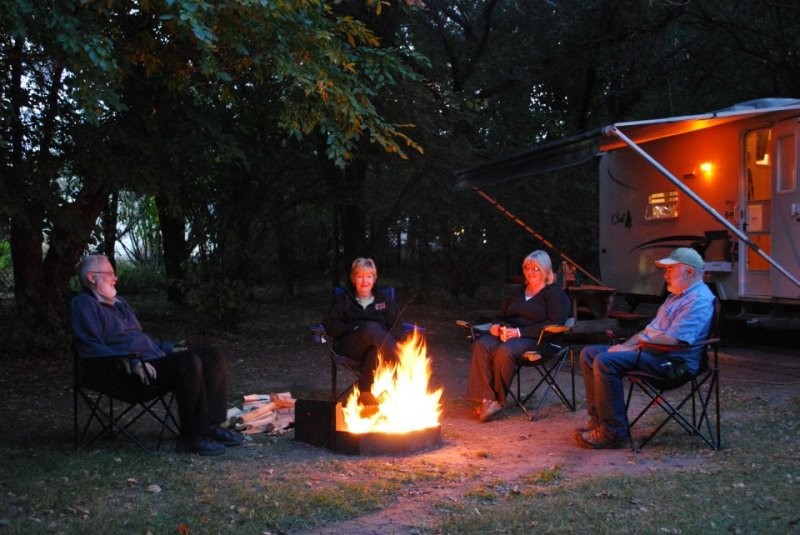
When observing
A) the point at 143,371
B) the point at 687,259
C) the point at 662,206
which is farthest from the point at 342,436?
the point at 662,206

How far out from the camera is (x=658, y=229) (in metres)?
9.58

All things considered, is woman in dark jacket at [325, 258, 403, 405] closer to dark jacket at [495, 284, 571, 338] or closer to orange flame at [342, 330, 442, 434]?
orange flame at [342, 330, 442, 434]

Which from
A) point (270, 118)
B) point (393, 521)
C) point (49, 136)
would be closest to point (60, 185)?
point (49, 136)

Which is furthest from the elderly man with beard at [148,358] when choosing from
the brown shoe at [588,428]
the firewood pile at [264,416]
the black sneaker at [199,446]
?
the brown shoe at [588,428]

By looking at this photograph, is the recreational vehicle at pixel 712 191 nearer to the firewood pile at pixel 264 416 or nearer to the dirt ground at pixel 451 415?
the dirt ground at pixel 451 415

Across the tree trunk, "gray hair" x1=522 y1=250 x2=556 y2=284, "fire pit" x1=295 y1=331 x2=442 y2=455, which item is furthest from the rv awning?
the tree trunk

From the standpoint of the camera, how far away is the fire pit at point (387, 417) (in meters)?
4.59

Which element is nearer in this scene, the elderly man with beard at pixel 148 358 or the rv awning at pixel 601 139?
the elderly man with beard at pixel 148 358

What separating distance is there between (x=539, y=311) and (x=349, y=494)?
223 cm

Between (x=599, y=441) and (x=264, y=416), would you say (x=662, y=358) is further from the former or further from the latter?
(x=264, y=416)

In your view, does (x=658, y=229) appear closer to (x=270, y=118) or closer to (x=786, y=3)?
(x=786, y=3)

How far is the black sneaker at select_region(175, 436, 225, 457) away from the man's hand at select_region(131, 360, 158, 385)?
0.41 m

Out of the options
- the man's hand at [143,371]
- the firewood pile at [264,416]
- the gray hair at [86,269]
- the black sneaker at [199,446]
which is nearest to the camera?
the man's hand at [143,371]

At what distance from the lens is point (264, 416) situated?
5395 millimetres
